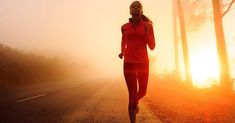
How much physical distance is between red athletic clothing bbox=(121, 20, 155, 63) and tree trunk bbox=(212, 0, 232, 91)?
1165 cm

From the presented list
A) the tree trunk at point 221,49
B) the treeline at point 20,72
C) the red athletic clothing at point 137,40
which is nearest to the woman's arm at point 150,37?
the red athletic clothing at point 137,40

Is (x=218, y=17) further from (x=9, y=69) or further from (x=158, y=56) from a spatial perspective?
(x=158, y=56)

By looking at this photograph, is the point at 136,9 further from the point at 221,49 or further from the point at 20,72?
the point at 20,72

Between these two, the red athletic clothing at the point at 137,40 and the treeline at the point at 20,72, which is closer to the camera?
the red athletic clothing at the point at 137,40

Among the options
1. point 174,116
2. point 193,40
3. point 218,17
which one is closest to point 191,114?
point 174,116

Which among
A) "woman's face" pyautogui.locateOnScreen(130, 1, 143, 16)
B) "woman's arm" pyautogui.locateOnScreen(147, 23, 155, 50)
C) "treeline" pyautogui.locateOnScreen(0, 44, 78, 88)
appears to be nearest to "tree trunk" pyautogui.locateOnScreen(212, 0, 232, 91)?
"woman's arm" pyautogui.locateOnScreen(147, 23, 155, 50)

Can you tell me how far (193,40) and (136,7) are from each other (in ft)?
105

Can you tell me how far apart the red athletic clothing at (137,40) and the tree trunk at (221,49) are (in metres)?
11.6

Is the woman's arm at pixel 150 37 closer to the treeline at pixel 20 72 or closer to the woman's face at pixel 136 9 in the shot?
the woman's face at pixel 136 9

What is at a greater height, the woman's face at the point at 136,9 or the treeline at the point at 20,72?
the woman's face at the point at 136,9

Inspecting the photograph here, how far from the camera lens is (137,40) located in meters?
5.94

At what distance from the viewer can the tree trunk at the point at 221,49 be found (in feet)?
55.1

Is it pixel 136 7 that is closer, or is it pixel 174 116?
pixel 136 7

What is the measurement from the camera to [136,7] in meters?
5.89
